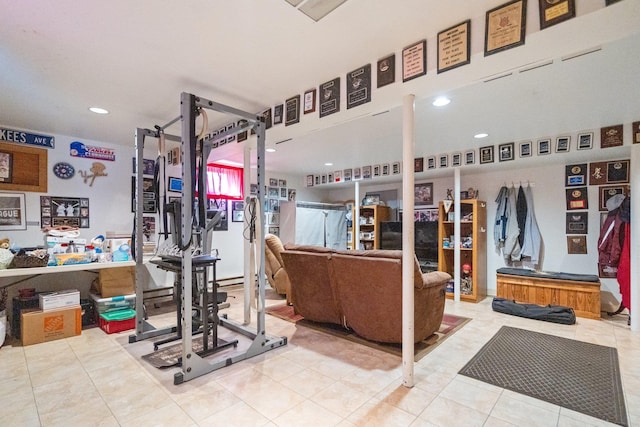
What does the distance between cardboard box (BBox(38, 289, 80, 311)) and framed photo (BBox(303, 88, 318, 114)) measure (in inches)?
125

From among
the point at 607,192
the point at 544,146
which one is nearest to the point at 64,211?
the point at 544,146

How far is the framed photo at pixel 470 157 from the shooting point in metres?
4.61

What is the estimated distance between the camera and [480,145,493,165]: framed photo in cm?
445

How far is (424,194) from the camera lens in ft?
19.8

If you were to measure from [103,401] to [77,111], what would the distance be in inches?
109

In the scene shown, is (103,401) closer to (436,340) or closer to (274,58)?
(274,58)

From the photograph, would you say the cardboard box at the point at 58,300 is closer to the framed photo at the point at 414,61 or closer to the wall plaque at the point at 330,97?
the wall plaque at the point at 330,97

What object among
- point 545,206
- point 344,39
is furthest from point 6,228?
point 545,206

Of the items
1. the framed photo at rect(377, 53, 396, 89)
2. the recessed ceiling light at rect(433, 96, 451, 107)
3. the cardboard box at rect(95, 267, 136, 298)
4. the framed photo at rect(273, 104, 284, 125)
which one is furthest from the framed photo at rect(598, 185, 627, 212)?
the cardboard box at rect(95, 267, 136, 298)

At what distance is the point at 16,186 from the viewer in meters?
3.69

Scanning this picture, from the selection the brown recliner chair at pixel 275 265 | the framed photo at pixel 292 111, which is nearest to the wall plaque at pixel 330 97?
the framed photo at pixel 292 111

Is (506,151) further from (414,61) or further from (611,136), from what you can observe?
(414,61)

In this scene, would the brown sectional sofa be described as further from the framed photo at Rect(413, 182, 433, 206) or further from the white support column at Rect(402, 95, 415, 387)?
the framed photo at Rect(413, 182, 433, 206)

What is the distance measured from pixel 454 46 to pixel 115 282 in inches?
166
